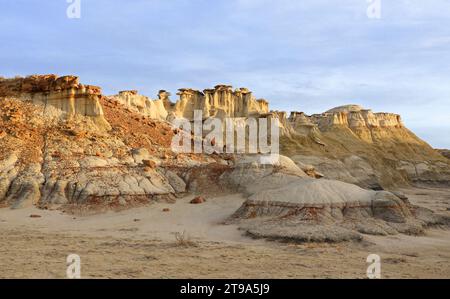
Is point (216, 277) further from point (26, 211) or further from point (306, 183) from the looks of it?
point (26, 211)

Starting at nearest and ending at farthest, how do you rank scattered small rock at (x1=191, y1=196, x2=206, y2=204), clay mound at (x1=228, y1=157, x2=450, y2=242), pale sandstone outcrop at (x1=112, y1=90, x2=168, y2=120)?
clay mound at (x1=228, y1=157, x2=450, y2=242) → scattered small rock at (x1=191, y1=196, x2=206, y2=204) → pale sandstone outcrop at (x1=112, y1=90, x2=168, y2=120)

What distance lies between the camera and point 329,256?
1303cm

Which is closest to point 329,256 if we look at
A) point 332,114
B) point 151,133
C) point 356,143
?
point 151,133

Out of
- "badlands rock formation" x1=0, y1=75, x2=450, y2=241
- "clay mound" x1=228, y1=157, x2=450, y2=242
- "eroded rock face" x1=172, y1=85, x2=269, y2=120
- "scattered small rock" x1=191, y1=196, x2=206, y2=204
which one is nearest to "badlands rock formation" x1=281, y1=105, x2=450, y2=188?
"eroded rock face" x1=172, y1=85, x2=269, y2=120

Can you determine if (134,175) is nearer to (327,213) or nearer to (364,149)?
(327,213)

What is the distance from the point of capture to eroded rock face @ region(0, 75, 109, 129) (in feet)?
95.7

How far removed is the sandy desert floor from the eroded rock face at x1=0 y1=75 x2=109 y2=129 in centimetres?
970

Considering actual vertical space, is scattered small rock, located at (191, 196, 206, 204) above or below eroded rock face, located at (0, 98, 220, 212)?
below

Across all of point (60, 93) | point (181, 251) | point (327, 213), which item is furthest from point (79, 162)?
point (327, 213)

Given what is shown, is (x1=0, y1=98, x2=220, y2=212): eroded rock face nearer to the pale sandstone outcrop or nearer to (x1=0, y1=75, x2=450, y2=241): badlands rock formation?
(x1=0, y1=75, x2=450, y2=241): badlands rock formation

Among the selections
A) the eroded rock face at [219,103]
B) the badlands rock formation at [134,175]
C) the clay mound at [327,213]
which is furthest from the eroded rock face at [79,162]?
the eroded rock face at [219,103]

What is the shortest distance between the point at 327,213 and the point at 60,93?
18.8 meters

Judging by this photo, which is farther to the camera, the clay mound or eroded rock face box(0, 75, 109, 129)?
eroded rock face box(0, 75, 109, 129)

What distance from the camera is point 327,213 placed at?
17.9m
